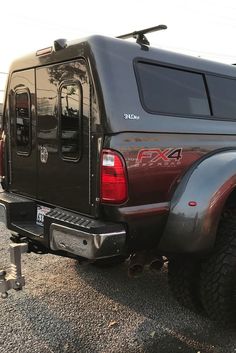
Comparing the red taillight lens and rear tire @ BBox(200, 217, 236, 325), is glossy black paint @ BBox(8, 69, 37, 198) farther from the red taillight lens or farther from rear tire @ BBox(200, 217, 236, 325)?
rear tire @ BBox(200, 217, 236, 325)

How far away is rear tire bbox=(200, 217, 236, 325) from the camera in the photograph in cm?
329

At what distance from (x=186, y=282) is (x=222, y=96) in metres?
1.71

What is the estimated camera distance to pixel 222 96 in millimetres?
4027

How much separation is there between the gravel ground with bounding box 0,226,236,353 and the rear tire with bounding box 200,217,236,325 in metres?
0.23

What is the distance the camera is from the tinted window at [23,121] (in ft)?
13.0

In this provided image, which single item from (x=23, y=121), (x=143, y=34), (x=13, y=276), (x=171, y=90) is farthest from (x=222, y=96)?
(x=13, y=276)

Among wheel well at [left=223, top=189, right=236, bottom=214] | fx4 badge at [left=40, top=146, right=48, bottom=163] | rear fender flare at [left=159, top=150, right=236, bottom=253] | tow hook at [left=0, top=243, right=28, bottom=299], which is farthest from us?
fx4 badge at [left=40, top=146, right=48, bottom=163]

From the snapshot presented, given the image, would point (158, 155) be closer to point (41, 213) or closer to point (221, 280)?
point (221, 280)

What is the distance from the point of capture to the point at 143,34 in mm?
3508

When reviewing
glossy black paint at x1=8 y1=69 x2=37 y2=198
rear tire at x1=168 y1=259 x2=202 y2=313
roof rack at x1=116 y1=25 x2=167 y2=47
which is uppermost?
roof rack at x1=116 y1=25 x2=167 y2=47

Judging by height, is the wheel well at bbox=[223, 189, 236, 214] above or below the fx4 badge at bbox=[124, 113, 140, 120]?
below

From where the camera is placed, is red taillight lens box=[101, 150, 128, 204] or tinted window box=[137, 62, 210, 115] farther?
tinted window box=[137, 62, 210, 115]

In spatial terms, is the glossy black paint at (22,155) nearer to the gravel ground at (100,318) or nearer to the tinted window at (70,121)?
the tinted window at (70,121)

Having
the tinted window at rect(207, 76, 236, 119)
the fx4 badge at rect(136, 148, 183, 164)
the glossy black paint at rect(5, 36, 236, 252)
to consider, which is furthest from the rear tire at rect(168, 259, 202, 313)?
the tinted window at rect(207, 76, 236, 119)
